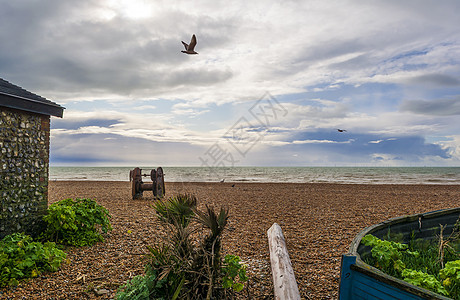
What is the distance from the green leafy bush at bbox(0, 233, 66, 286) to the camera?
430cm

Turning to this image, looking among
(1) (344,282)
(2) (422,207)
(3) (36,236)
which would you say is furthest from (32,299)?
(2) (422,207)

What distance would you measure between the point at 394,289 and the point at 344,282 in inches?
18.7

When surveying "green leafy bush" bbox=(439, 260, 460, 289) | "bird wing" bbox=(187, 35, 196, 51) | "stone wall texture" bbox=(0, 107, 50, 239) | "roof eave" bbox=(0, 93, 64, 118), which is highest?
"bird wing" bbox=(187, 35, 196, 51)

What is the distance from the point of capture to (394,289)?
2494 millimetres

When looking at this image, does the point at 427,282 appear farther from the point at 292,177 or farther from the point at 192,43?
the point at 292,177

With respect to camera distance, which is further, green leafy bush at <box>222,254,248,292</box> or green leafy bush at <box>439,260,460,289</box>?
green leafy bush at <box>439,260,460,289</box>

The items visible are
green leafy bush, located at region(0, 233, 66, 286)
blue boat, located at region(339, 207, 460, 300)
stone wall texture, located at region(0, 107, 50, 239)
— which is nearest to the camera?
blue boat, located at region(339, 207, 460, 300)

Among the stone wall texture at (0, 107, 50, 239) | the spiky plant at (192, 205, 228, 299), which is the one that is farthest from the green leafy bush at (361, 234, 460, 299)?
the stone wall texture at (0, 107, 50, 239)

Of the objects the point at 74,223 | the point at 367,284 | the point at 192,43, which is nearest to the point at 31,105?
the point at 74,223

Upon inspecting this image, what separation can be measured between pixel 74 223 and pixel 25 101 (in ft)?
8.60

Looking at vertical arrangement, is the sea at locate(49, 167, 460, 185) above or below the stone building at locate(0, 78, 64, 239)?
below

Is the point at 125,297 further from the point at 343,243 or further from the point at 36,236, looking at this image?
the point at 343,243

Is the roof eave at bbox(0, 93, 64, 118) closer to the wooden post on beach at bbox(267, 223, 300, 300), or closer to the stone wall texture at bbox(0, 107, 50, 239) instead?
the stone wall texture at bbox(0, 107, 50, 239)

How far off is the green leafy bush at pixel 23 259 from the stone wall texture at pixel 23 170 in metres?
0.69
